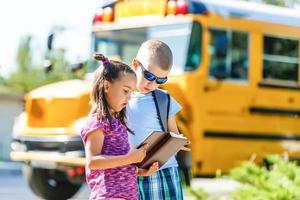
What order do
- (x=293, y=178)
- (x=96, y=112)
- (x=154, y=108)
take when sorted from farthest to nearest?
(x=293, y=178)
(x=154, y=108)
(x=96, y=112)

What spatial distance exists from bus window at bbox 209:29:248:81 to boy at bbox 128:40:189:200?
226 inches

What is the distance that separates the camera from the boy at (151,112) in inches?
143

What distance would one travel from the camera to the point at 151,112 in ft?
12.4

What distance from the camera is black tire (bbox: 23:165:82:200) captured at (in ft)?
32.8

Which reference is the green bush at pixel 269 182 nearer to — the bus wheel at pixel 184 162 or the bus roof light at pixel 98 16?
the bus wheel at pixel 184 162

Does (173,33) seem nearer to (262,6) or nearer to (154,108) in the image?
(262,6)

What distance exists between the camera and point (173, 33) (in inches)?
372

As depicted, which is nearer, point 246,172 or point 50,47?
point 246,172

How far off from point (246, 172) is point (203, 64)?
4.28m

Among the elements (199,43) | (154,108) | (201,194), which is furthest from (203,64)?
(154,108)

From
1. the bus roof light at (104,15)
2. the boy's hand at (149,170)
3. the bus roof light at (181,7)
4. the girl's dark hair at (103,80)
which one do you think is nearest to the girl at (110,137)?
the girl's dark hair at (103,80)

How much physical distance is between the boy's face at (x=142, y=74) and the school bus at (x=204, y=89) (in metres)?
5.18

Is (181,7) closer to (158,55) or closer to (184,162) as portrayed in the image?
(184,162)

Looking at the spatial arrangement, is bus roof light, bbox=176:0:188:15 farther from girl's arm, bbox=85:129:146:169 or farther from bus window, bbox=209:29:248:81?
girl's arm, bbox=85:129:146:169
